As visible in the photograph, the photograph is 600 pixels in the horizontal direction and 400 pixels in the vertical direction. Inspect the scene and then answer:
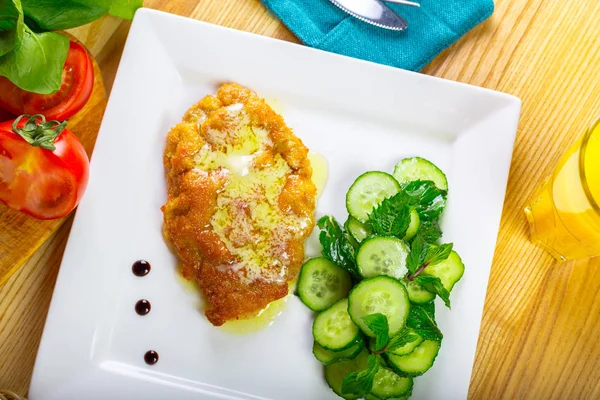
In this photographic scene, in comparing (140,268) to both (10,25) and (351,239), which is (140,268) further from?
(10,25)

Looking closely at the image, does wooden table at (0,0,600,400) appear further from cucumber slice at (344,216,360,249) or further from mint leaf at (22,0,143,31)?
cucumber slice at (344,216,360,249)

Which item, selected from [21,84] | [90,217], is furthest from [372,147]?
[21,84]

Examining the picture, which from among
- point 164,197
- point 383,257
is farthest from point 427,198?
A: point 164,197

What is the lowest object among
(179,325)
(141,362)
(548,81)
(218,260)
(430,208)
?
(141,362)

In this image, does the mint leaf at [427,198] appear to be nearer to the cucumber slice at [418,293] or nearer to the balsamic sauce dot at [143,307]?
the cucumber slice at [418,293]

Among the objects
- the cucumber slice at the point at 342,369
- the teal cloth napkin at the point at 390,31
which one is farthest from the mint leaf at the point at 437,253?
the teal cloth napkin at the point at 390,31

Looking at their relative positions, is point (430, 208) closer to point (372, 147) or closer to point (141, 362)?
point (372, 147)

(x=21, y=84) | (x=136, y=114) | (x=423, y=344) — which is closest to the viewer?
(x=21, y=84)
